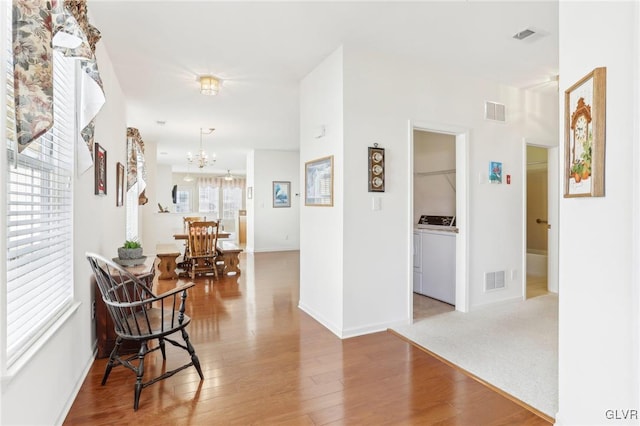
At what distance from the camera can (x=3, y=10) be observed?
127cm

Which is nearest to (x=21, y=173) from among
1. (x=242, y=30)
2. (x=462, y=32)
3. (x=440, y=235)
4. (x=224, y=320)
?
(x=242, y=30)

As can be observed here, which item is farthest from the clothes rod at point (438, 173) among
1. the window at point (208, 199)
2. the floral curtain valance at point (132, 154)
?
the window at point (208, 199)

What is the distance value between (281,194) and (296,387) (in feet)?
22.2

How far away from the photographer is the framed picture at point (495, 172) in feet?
12.6

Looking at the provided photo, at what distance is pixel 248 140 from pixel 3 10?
20.0 ft

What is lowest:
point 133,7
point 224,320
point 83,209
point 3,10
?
point 224,320

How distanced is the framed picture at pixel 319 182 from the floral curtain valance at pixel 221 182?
35.9 feet

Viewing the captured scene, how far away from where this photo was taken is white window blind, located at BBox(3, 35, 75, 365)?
139 cm

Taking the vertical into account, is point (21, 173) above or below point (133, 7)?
below

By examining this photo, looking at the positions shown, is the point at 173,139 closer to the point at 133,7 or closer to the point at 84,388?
the point at 133,7

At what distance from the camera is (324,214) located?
3.38 meters
